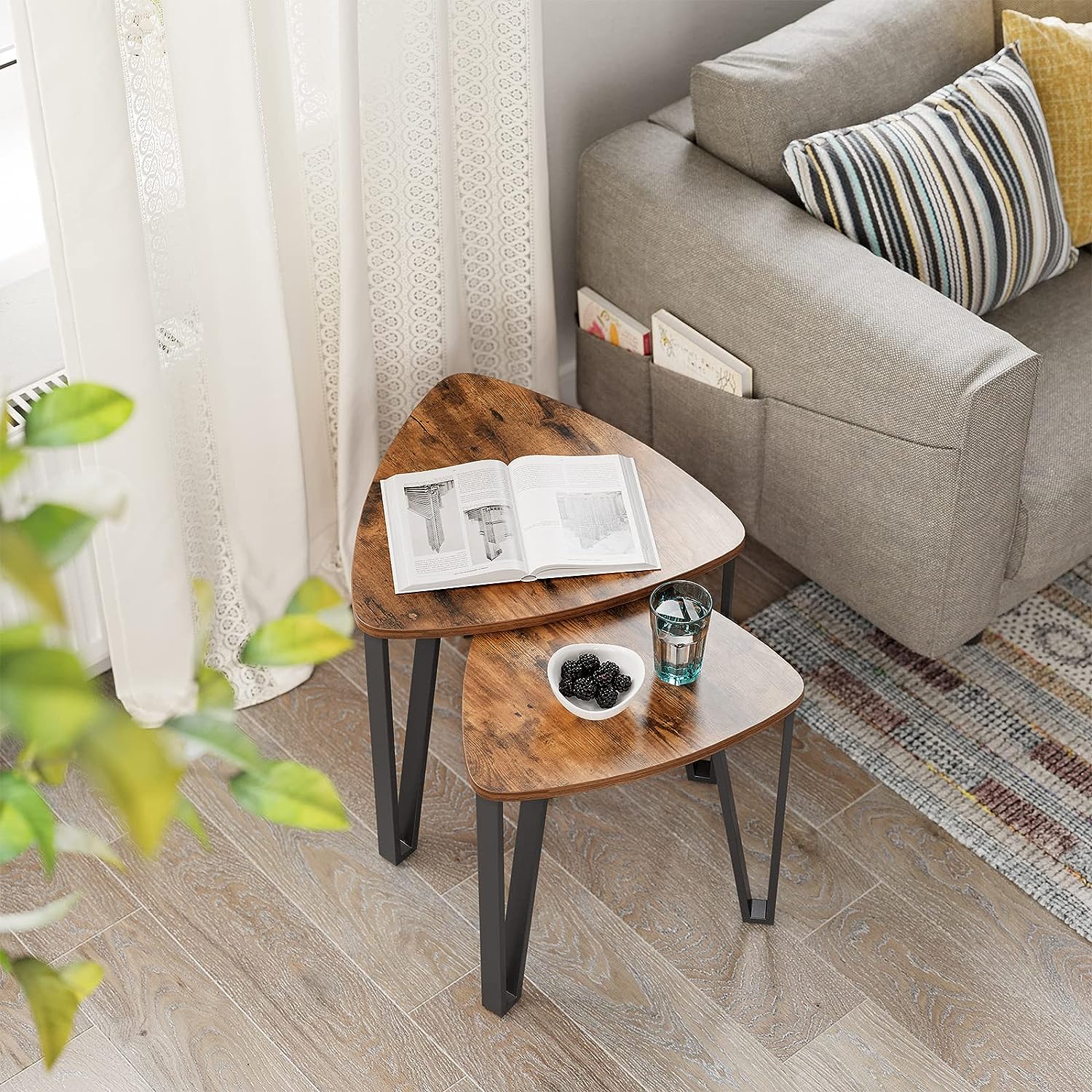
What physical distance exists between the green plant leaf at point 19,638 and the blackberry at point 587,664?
1.24m

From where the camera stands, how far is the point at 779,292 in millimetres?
1789

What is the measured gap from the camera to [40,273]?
1.75m

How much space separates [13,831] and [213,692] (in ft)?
0.16

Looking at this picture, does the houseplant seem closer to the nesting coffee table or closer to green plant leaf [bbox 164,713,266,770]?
green plant leaf [bbox 164,713,266,770]

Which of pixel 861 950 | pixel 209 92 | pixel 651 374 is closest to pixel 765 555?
pixel 651 374

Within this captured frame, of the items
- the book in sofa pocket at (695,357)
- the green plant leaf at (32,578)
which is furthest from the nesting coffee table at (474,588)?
the green plant leaf at (32,578)

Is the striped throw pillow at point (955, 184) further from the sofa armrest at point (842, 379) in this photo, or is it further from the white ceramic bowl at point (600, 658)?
the white ceramic bowl at point (600, 658)

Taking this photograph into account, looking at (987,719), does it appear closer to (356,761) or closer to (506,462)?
(506,462)

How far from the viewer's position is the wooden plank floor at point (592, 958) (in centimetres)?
159

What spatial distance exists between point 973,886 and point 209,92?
1.42 metres

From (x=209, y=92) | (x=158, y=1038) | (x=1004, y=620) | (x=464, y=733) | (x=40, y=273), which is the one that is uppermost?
(x=209, y=92)

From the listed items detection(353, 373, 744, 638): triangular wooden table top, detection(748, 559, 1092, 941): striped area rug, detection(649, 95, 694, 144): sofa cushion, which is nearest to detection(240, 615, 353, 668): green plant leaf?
detection(353, 373, 744, 638): triangular wooden table top

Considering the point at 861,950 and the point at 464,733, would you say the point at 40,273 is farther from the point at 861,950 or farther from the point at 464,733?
the point at 861,950

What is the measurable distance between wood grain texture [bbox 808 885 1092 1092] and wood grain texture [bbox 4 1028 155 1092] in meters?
0.87
